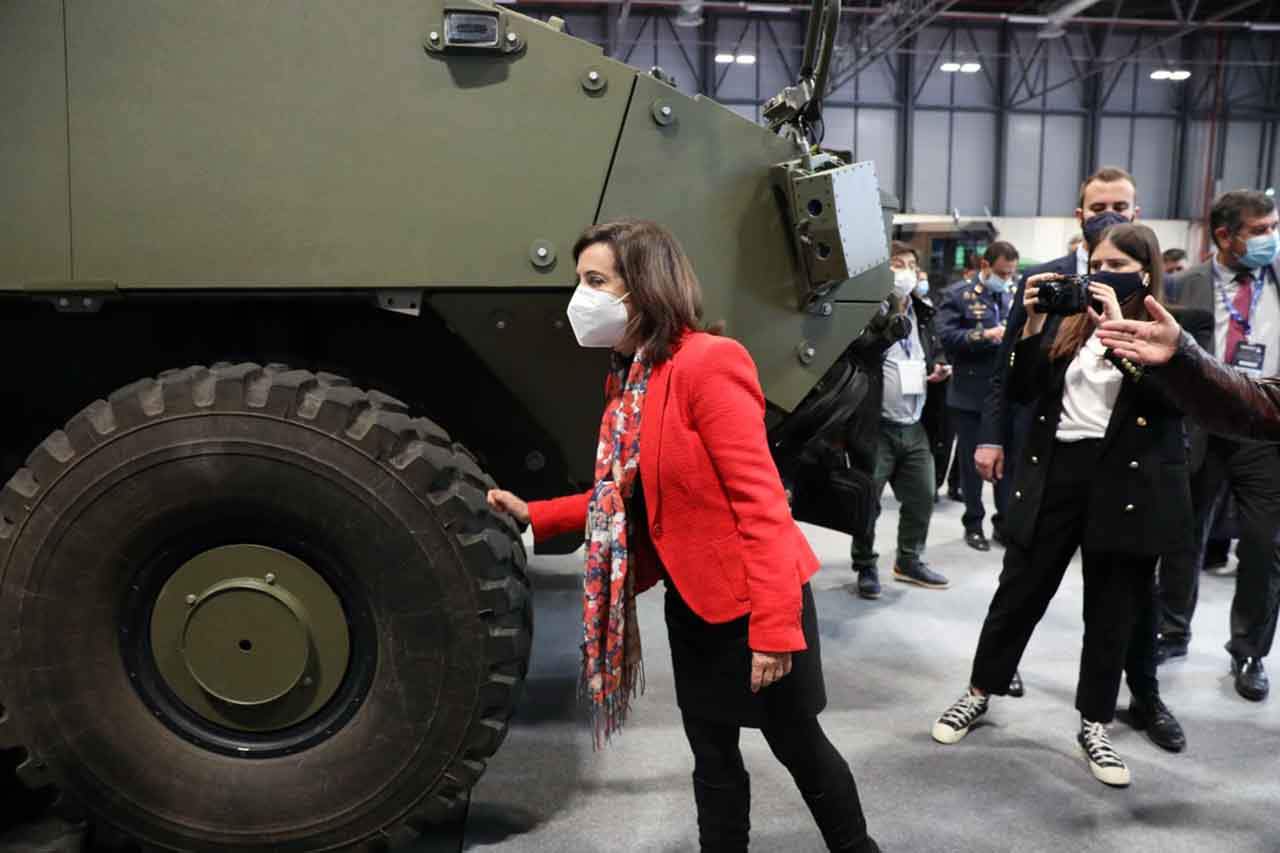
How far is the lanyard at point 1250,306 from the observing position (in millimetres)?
3749

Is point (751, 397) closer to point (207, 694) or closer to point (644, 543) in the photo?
point (644, 543)

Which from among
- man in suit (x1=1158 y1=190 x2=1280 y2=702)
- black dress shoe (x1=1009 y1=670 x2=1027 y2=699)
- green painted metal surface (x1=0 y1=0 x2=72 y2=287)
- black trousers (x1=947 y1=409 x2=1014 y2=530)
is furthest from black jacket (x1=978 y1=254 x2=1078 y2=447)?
green painted metal surface (x1=0 y1=0 x2=72 y2=287)

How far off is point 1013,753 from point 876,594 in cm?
164

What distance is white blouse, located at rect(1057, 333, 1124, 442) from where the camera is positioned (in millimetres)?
2959

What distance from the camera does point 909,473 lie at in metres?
5.00

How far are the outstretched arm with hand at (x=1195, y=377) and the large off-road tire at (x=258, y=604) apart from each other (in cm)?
150

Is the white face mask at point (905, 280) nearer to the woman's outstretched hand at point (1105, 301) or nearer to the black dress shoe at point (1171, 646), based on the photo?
the black dress shoe at point (1171, 646)

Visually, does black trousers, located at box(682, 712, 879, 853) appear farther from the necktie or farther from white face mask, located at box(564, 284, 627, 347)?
the necktie

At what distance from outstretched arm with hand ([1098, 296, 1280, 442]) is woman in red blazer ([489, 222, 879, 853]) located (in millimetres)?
857

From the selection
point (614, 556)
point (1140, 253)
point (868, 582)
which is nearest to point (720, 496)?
point (614, 556)

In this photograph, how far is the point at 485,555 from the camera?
2.27m

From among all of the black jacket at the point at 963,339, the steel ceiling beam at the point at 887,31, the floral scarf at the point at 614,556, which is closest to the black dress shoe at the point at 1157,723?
the floral scarf at the point at 614,556

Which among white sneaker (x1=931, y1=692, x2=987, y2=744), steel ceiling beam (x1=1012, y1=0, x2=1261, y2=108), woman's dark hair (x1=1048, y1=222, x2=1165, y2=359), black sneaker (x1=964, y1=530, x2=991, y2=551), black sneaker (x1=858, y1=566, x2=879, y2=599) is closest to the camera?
woman's dark hair (x1=1048, y1=222, x2=1165, y2=359)

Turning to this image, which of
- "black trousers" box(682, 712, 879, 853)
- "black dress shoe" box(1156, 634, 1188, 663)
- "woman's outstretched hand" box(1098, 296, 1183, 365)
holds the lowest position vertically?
"black dress shoe" box(1156, 634, 1188, 663)
